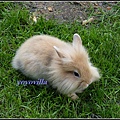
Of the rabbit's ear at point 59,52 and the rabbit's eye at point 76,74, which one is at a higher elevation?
the rabbit's ear at point 59,52

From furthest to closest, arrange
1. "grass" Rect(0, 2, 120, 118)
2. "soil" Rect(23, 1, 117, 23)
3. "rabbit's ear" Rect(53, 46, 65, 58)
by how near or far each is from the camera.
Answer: "soil" Rect(23, 1, 117, 23) < "grass" Rect(0, 2, 120, 118) < "rabbit's ear" Rect(53, 46, 65, 58)

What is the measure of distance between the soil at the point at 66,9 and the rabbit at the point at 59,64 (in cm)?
110

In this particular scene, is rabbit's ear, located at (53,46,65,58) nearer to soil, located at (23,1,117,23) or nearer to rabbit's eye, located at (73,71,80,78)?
rabbit's eye, located at (73,71,80,78)

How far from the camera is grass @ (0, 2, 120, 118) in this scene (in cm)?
374

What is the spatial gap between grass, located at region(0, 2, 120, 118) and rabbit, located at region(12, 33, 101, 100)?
140mm

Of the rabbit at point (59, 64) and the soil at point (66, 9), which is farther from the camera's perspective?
the soil at point (66, 9)

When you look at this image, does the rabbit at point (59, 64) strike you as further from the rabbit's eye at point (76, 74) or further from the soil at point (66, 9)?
the soil at point (66, 9)

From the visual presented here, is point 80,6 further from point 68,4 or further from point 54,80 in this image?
point 54,80

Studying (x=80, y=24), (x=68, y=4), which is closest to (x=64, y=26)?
(x=80, y=24)

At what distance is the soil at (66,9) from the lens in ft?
16.4

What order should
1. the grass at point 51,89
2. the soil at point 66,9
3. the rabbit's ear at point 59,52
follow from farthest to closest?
the soil at point 66,9 → the grass at point 51,89 → the rabbit's ear at point 59,52

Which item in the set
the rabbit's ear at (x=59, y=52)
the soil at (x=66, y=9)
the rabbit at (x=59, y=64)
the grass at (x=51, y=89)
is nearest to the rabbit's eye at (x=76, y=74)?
the rabbit at (x=59, y=64)

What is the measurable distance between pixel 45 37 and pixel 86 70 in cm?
66

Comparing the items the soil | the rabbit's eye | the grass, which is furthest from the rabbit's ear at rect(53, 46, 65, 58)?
the soil
